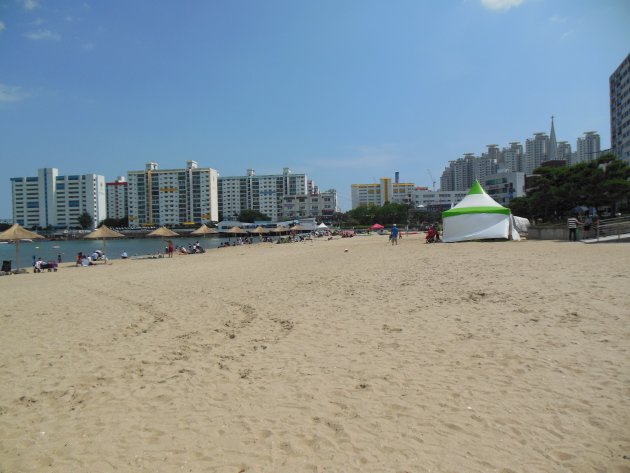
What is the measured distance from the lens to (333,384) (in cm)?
450

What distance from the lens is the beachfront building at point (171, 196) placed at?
149m

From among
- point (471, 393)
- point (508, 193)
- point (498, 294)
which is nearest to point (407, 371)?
point (471, 393)

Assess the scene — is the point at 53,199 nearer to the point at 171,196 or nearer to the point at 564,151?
the point at 171,196

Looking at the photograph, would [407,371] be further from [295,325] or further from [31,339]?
[31,339]

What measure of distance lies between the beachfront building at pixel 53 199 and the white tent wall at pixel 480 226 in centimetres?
15561

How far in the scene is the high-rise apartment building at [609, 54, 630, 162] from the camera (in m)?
74.2

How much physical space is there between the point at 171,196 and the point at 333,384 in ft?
514

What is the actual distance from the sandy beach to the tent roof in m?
14.2

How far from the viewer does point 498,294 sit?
8.33m

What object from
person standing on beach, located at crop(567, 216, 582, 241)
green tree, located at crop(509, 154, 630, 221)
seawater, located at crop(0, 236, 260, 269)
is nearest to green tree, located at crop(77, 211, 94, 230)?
seawater, located at crop(0, 236, 260, 269)

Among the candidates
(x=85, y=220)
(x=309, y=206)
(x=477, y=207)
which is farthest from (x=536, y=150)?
(x=85, y=220)

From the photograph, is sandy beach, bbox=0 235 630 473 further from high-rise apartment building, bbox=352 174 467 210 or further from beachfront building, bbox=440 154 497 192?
beachfront building, bbox=440 154 497 192

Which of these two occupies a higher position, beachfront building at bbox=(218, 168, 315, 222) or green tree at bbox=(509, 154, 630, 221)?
beachfront building at bbox=(218, 168, 315, 222)

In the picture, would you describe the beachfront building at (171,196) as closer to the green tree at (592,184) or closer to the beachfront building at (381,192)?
the beachfront building at (381,192)
